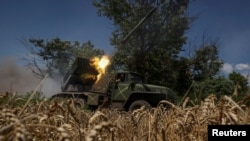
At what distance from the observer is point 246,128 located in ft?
4.66

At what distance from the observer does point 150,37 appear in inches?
1229

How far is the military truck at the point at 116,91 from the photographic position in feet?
52.3

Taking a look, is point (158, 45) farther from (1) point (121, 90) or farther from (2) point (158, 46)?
(1) point (121, 90)

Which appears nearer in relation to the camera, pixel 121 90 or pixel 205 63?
pixel 121 90

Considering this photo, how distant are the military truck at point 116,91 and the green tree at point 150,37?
1079 centimetres

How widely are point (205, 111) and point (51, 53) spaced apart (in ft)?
130

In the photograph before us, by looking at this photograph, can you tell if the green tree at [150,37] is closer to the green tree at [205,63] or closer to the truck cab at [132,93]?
the green tree at [205,63]

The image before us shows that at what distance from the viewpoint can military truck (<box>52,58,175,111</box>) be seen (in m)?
15.9

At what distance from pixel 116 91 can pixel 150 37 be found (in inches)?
610

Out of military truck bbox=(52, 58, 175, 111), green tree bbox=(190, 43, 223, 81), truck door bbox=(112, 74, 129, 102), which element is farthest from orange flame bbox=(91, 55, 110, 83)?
green tree bbox=(190, 43, 223, 81)

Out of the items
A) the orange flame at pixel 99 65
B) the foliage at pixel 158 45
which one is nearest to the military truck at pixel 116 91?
the orange flame at pixel 99 65

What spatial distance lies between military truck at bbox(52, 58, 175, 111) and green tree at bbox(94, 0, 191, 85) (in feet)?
35.4

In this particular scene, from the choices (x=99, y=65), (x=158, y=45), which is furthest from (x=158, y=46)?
(x=99, y=65)

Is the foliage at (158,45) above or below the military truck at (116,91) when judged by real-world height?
above
